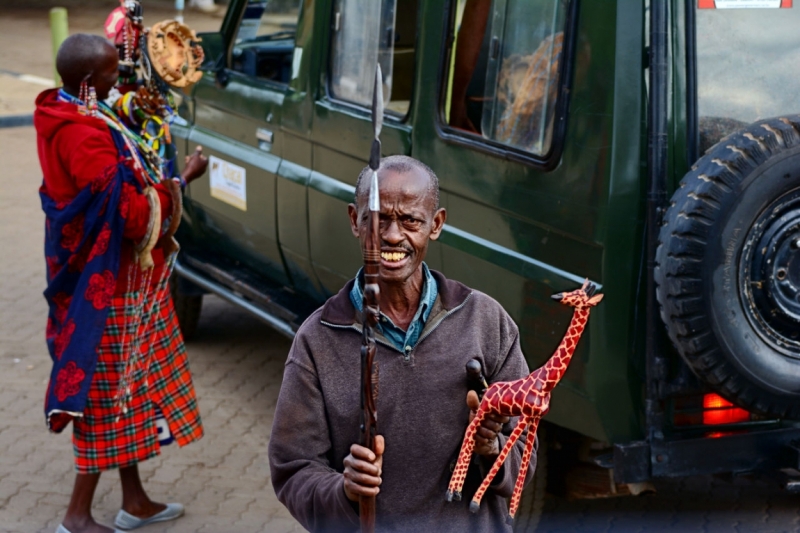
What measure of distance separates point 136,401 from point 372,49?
174cm

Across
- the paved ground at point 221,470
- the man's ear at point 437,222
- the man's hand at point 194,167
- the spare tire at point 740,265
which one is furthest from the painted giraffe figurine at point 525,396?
the man's hand at point 194,167

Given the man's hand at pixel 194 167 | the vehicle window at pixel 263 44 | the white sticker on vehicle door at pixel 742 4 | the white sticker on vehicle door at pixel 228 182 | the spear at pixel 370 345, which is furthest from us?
the vehicle window at pixel 263 44

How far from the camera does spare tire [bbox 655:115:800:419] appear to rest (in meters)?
3.26

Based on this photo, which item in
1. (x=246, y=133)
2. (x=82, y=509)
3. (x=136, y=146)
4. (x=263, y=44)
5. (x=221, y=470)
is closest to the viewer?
(x=136, y=146)

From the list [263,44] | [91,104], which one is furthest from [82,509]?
[263,44]

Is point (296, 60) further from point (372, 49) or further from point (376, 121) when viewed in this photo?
point (376, 121)

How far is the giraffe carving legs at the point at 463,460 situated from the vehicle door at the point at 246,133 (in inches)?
132

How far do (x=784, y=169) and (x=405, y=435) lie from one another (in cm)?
Result: 165

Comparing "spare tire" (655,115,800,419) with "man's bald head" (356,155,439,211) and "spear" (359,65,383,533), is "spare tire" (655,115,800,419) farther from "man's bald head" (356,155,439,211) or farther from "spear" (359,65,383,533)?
"spear" (359,65,383,533)

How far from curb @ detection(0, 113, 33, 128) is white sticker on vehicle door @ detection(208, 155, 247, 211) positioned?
7.99 m

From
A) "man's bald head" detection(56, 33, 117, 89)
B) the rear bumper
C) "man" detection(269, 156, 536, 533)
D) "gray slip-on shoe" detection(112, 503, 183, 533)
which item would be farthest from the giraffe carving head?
"gray slip-on shoe" detection(112, 503, 183, 533)

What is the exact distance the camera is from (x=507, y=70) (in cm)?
398

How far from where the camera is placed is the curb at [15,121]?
13.2 metres

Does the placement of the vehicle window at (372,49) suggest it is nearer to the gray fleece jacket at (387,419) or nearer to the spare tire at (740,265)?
the spare tire at (740,265)
